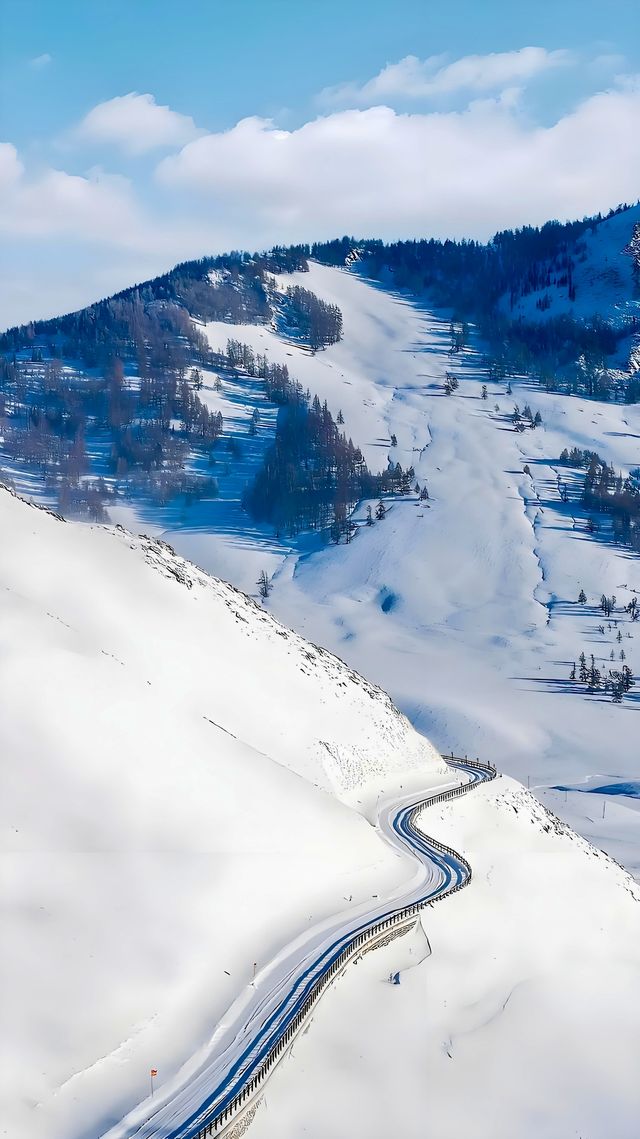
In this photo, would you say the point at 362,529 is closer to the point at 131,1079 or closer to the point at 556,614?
the point at 556,614

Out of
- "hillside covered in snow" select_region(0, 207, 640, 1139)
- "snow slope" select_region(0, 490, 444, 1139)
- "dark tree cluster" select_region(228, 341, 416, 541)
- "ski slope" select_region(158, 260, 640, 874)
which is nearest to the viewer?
"snow slope" select_region(0, 490, 444, 1139)

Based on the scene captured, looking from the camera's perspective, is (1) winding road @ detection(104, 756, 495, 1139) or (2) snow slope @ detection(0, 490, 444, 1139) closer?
(1) winding road @ detection(104, 756, 495, 1139)

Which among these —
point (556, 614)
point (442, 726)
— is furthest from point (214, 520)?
point (442, 726)

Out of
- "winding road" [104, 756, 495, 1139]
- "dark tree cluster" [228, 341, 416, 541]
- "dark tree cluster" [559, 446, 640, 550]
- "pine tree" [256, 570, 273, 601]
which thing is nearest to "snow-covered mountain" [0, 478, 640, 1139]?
"winding road" [104, 756, 495, 1139]

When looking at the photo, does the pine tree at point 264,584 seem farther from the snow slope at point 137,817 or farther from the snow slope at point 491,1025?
the snow slope at point 491,1025

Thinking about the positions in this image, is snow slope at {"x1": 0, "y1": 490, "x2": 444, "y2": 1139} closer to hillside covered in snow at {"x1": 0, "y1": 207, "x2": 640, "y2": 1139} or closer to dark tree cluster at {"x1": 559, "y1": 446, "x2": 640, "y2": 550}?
hillside covered in snow at {"x1": 0, "y1": 207, "x2": 640, "y2": 1139}

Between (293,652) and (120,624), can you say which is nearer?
(120,624)

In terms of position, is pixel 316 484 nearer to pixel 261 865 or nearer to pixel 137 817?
pixel 261 865
